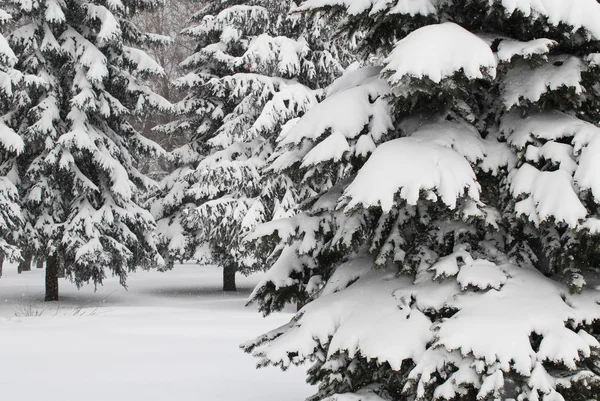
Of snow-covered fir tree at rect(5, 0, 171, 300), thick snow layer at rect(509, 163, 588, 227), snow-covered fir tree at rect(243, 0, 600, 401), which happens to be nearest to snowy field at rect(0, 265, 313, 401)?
snow-covered fir tree at rect(5, 0, 171, 300)

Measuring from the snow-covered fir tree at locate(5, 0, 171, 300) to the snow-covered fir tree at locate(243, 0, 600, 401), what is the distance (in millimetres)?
12391

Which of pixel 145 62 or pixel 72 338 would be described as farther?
pixel 145 62

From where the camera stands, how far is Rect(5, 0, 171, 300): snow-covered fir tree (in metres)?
16.7

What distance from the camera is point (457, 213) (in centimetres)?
459

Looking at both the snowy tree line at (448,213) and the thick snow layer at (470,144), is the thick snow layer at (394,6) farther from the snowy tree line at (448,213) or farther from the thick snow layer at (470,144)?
the thick snow layer at (470,144)

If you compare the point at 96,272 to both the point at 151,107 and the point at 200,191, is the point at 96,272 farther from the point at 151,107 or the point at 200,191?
the point at 151,107

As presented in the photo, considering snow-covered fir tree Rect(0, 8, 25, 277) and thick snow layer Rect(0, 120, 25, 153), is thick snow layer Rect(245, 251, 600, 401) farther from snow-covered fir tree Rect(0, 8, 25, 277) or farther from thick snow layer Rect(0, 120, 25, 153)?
thick snow layer Rect(0, 120, 25, 153)

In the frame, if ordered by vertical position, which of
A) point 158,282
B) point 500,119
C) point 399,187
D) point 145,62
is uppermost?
point 145,62

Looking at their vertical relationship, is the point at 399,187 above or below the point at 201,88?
below

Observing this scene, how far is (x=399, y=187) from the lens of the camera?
14.4ft

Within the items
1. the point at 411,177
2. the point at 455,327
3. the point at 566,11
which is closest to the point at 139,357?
the point at 455,327

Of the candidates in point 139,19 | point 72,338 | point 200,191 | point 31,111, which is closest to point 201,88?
point 200,191

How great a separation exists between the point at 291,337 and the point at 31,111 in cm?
1399

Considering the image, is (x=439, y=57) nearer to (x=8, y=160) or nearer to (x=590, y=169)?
(x=590, y=169)
